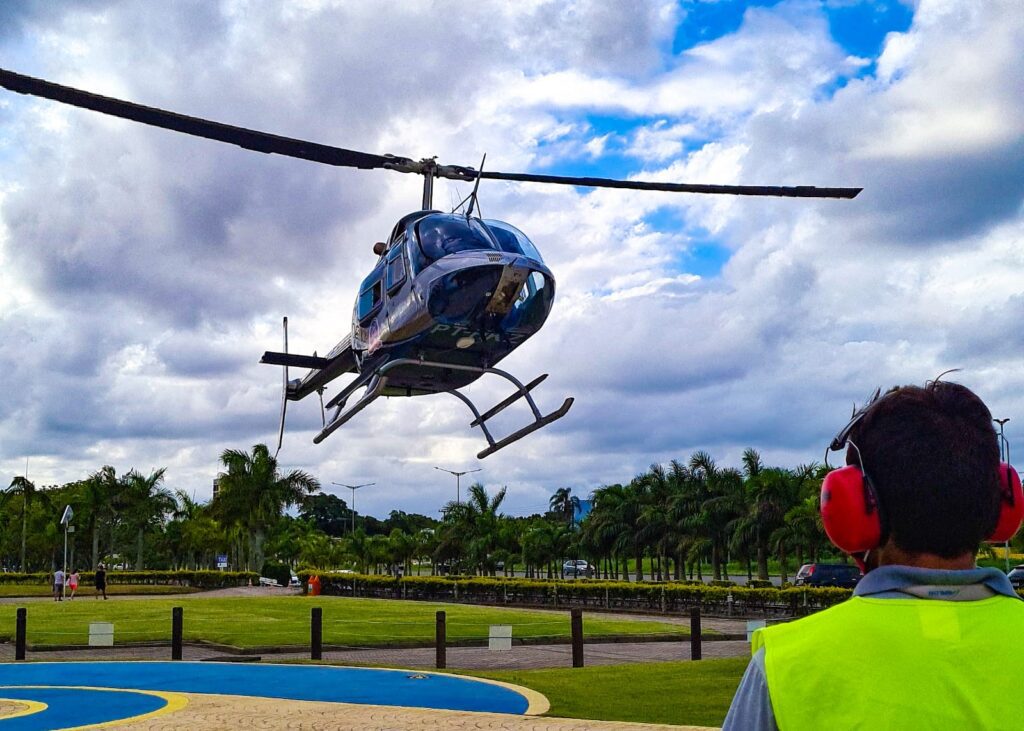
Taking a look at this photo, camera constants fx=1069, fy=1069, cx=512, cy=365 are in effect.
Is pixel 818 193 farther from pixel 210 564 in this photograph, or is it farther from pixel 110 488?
pixel 210 564

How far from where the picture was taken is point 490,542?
70688 mm

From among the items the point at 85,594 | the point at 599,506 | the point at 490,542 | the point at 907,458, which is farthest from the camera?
the point at 490,542

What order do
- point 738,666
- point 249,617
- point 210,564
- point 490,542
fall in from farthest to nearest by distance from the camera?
1. point 210,564
2. point 490,542
3. point 249,617
4. point 738,666

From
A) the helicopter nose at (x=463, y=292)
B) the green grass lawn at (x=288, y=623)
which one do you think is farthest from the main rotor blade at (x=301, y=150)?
the green grass lawn at (x=288, y=623)

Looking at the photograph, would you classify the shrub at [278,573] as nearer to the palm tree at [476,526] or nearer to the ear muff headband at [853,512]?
the palm tree at [476,526]

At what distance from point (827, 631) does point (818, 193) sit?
1389cm

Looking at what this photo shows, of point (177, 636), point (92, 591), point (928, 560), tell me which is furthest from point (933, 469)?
point (92, 591)

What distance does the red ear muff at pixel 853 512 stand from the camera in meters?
2.15

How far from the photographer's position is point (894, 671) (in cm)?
183

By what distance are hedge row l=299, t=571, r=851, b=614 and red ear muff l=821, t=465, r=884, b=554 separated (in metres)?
32.3

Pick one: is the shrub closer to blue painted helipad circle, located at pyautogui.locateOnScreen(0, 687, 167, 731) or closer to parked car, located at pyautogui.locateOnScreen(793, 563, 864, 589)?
parked car, located at pyautogui.locateOnScreen(793, 563, 864, 589)

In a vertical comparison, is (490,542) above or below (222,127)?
below

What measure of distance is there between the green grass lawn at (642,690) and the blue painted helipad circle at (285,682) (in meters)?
0.68

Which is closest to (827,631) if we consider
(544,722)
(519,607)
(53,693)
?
(544,722)
